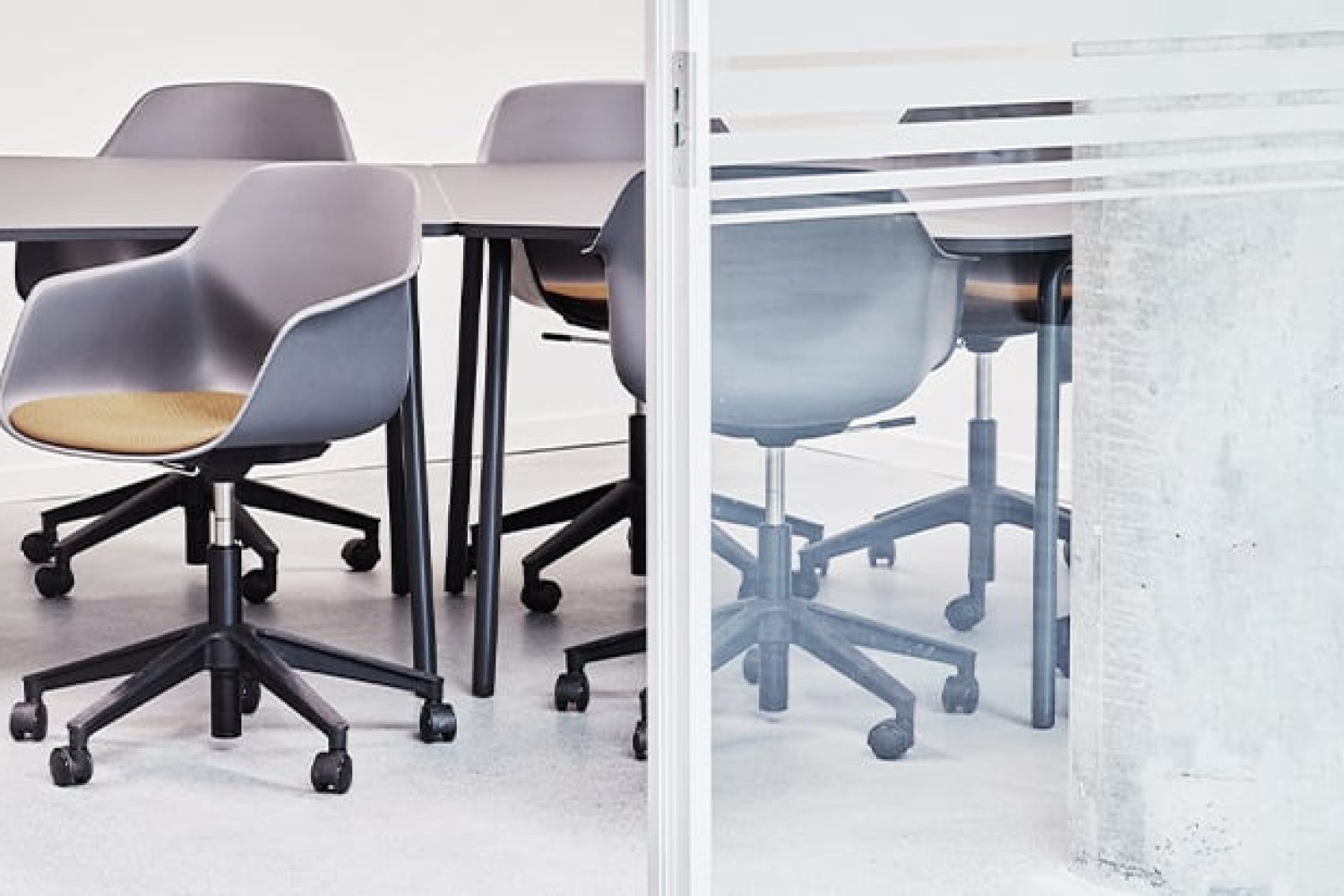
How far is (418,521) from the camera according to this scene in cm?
390

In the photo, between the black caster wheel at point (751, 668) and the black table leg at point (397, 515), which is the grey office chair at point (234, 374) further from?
the black caster wheel at point (751, 668)

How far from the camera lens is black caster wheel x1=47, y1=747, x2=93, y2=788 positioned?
11.2 feet

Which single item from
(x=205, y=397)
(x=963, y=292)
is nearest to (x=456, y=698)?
(x=205, y=397)

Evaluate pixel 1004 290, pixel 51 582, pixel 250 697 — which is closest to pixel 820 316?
pixel 1004 290

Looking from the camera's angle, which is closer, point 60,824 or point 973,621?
point 973,621

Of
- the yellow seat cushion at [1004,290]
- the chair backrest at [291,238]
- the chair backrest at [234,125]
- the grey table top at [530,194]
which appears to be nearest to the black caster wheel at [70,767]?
the chair backrest at [291,238]

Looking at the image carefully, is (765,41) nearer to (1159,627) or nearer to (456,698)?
(1159,627)

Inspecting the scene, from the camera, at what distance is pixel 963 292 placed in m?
2.12

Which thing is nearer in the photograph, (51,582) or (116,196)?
(116,196)

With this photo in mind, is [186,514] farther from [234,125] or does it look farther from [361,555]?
[234,125]

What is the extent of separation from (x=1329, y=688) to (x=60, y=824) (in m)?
1.87

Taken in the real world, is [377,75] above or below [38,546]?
above

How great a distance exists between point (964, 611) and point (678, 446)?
1.03 ft

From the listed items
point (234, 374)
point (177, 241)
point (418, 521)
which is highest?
point (177, 241)
